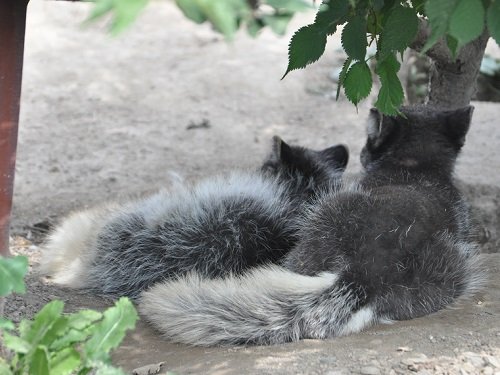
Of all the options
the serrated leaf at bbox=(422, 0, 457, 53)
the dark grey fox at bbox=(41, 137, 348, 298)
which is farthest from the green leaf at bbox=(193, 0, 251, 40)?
the dark grey fox at bbox=(41, 137, 348, 298)

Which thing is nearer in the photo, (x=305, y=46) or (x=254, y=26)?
(x=254, y=26)

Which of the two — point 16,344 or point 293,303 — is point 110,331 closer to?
point 16,344

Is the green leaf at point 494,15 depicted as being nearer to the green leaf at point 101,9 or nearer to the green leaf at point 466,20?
the green leaf at point 466,20

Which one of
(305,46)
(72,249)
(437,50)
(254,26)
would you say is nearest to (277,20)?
(254,26)

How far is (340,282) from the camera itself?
12.9 feet

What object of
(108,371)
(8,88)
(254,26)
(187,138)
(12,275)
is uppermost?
(254,26)

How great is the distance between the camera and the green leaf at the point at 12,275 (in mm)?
2576

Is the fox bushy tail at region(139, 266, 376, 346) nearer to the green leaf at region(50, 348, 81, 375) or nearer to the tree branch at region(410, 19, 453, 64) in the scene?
the green leaf at region(50, 348, 81, 375)

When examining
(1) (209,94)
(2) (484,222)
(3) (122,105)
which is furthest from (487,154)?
(3) (122,105)

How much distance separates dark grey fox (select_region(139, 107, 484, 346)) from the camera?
12.8 feet

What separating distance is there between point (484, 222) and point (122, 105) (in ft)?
15.1

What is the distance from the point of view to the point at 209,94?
32.2 ft

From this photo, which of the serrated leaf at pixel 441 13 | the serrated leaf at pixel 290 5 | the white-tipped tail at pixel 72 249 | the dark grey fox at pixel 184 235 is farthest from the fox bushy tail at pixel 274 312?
the serrated leaf at pixel 290 5

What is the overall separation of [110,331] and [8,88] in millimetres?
1100
